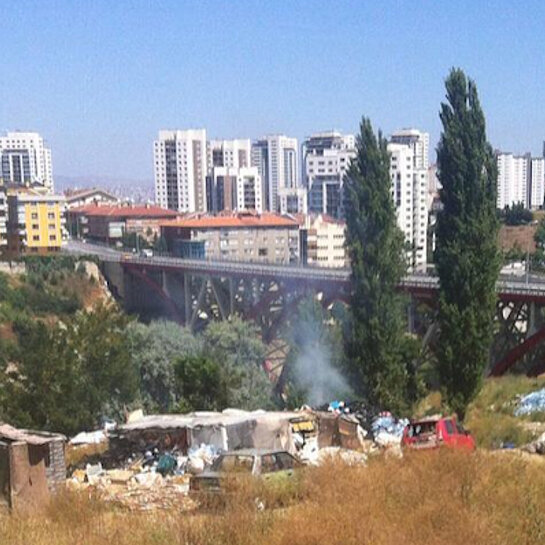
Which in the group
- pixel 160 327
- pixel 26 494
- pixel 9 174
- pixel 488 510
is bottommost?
pixel 160 327

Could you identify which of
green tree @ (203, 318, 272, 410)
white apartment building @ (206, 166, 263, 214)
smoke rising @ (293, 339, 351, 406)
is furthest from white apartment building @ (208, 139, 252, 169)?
smoke rising @ (293, 339, 351, 406)

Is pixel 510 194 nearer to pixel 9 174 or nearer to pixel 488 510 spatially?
pixel 9 174

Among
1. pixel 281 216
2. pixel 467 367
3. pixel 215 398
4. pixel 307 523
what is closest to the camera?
pixel 307 523

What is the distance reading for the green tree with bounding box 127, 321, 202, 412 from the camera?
33.4 metres

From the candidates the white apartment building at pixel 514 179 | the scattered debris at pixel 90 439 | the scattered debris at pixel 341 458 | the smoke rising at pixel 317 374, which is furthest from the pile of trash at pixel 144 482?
the white apartment building at pixel 514 179

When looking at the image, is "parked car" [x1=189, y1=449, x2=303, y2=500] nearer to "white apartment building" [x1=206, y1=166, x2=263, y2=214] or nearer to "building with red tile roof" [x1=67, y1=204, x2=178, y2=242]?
"building with red tile roof" [x1=67, y1=204, x2=178, y2=242]

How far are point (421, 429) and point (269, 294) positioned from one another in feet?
122

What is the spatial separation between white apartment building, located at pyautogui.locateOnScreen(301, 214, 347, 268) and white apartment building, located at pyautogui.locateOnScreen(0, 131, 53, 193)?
66.9m

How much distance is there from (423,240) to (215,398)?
75.7 m

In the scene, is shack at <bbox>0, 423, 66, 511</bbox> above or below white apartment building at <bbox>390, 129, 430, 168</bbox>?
below

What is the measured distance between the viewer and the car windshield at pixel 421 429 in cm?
1277

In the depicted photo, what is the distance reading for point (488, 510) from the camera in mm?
7316

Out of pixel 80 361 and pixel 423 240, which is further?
pixel 423 240

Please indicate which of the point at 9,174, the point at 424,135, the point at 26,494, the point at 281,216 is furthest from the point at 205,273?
the point at 424,135
